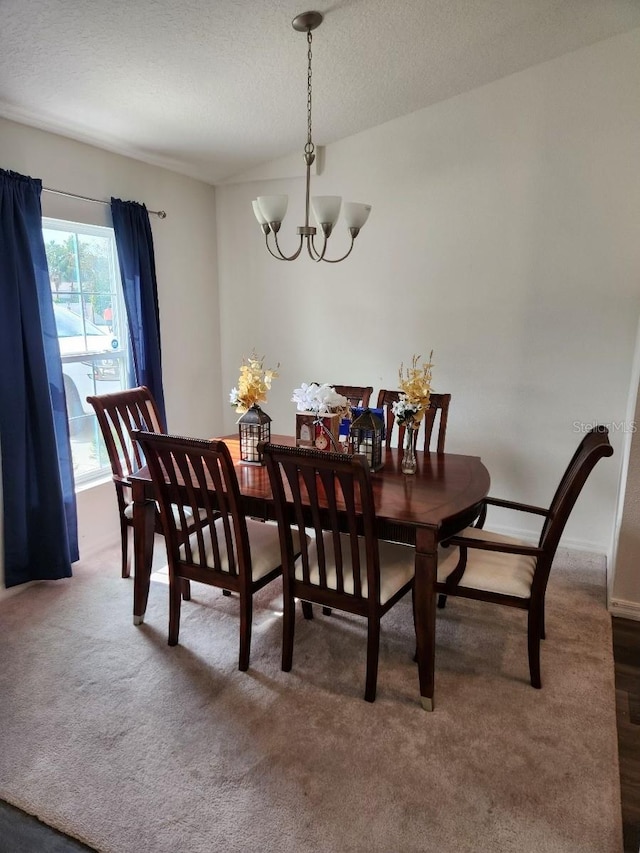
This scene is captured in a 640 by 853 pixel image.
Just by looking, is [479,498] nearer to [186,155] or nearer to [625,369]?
[625,369]

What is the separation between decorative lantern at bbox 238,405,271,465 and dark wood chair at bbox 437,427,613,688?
100 centimetres

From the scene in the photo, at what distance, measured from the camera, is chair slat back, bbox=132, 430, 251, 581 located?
85.1 inches

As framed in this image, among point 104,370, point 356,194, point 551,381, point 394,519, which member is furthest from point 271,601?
point 356,194

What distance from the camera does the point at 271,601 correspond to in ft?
9.64

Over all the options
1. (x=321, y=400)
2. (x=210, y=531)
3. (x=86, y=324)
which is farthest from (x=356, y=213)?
(x=86, y=324)

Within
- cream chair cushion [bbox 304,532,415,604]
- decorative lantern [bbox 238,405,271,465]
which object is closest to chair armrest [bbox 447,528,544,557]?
cream chair cushion [bbox 304,532,415,604]

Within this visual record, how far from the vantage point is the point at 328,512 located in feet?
6.89

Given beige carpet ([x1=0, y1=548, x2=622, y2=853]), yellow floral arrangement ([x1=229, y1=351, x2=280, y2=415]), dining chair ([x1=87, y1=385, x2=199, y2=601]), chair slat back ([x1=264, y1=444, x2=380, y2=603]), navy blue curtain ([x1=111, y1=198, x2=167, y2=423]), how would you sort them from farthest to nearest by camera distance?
navy blue curtain ([x1=111, y1=198, x2=167, y2=423]) → dining chair ([x1=87, y1=385, x2=199, y2=601]) → yellow floral arrangement ([x1=229, y1=351, x2=280, y2=415]) → chair slat back ([x1=264, y1=444, x2=380, y2=603]) → beige carpet ([x1=0, y1=548, x2=622, y2=853])

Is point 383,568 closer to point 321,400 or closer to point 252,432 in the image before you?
point 321,400

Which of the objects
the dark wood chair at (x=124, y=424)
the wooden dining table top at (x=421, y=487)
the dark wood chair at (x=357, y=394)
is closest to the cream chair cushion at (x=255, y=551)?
the wooden dining table top at (x=421, y=487)

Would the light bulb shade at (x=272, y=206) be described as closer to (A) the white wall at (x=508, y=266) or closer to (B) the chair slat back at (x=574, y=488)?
(A) the white wall at (x=508, y=266)

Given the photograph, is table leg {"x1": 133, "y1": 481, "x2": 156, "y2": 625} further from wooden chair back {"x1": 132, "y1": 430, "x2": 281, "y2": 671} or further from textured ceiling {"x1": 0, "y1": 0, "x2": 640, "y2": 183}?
textured ceiling {"x1": 0, "y1": 0, "x2": 640, "y2": 183}

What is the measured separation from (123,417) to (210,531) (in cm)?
114

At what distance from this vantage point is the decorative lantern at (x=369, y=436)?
2529mm
